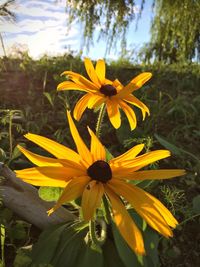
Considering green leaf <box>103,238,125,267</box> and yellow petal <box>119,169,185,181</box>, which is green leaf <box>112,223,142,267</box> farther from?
yellow petal <box>119,169,185,181</box>

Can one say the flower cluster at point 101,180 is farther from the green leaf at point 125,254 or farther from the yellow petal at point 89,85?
the yellow petal at point 89,85

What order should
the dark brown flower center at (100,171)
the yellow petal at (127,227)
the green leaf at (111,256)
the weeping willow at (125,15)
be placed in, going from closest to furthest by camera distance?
1. the yellow petal at (127,227)
2. the dark brown flower center at (100,171)
3. the green leaf at (111,256)
4. the weeping willow at (125,15)

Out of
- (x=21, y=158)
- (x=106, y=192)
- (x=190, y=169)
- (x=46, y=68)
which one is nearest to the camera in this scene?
(x=106, y=192)

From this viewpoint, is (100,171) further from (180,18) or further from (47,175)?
(180,18)

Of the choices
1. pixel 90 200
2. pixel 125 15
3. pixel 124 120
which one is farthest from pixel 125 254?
pixel 125 15

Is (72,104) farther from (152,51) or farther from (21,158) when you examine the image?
(152,51)

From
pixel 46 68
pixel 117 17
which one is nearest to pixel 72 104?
pixel 46 68

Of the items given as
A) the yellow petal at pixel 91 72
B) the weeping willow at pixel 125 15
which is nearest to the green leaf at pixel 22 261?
the yellow petal at pixel 91 72
